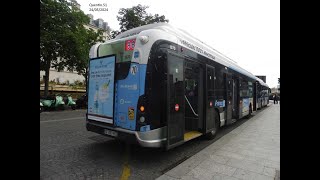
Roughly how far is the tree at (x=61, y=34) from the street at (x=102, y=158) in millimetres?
13417

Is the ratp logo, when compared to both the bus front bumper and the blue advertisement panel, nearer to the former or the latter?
the blue advertisement panel

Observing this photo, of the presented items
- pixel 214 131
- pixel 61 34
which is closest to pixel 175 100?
pixel 214 131

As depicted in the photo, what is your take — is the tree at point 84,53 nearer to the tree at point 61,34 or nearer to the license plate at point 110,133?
the tree at point 61,34

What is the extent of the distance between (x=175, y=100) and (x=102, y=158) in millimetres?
2224

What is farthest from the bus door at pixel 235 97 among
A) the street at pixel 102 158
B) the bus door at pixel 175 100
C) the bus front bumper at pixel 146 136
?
the bus front bumper at pixel 146 136

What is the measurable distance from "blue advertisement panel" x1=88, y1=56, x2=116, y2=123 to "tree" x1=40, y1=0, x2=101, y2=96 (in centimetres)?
1389

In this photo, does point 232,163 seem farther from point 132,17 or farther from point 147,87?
point 132,17

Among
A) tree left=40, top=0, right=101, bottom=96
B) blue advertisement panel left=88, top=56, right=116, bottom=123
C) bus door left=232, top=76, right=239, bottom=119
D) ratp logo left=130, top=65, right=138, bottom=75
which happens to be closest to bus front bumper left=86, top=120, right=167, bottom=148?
blue advertisement panel left=88, top=56, right=116, bottom=123

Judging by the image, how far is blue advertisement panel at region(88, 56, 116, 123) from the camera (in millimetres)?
5688

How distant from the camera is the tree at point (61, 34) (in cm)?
1836

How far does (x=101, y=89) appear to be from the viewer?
5.94 m

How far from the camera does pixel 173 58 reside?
18.2ft
